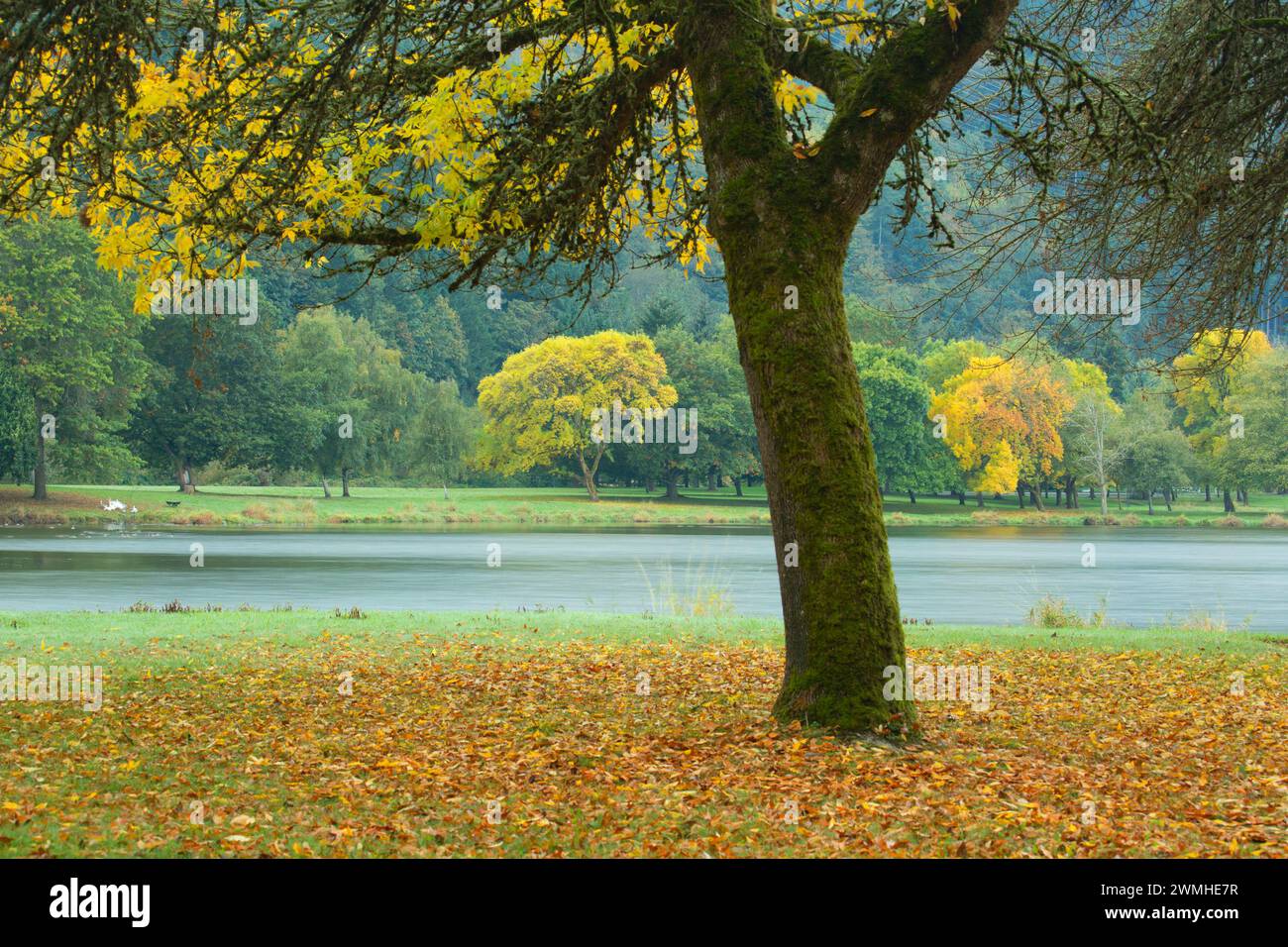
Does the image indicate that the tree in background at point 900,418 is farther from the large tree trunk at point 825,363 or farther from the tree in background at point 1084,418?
the large tree trunk at point 825,363

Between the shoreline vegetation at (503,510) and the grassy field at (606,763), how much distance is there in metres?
43.1

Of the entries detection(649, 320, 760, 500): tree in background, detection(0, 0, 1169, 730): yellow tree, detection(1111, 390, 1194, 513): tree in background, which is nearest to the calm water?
detection(0, 0, 1169, 730): yellow tree

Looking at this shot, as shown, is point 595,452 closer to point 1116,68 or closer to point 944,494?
point 944,494

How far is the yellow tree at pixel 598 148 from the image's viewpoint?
27.5ft

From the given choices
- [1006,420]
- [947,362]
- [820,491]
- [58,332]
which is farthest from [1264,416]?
[820,491]

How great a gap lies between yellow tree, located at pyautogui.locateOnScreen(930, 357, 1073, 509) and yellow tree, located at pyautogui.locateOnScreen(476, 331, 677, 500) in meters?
16.5

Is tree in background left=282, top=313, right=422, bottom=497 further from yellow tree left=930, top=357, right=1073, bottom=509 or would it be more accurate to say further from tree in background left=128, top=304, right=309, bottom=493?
yellow tree left=930, top=357, right=1073, bottom=509

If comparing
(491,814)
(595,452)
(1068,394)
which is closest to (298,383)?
(595,452)

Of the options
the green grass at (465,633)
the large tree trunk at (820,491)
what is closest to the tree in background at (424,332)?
the green grass at (465,633)

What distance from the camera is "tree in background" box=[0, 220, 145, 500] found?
164 ft

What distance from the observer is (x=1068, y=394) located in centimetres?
6875

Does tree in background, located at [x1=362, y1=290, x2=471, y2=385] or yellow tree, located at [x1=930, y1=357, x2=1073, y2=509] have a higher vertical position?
tree in background, located at [x1=362, y1=290, x2=471, y2=385]

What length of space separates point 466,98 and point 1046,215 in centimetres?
617

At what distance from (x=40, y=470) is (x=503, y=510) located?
21602 mm
